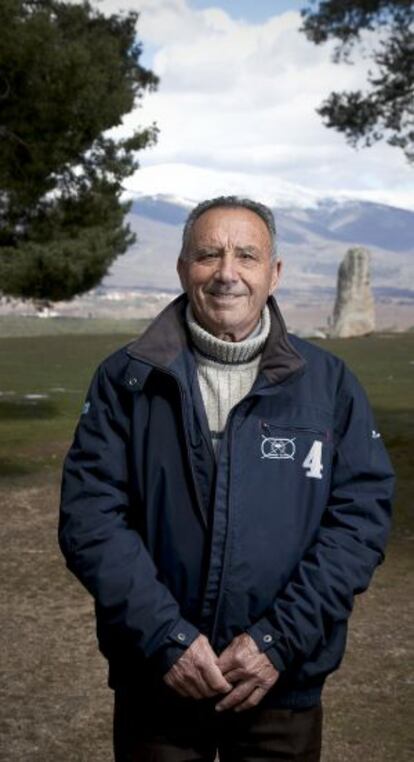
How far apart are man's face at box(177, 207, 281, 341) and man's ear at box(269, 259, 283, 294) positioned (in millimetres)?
83

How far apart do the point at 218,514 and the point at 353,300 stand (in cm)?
2898

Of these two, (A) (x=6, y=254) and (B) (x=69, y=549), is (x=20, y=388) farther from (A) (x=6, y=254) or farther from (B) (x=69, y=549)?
(B) (x=69, y=549)

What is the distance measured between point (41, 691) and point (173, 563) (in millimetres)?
2666

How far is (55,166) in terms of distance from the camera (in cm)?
1147

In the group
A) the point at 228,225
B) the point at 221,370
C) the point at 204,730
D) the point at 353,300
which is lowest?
the point at 353,300

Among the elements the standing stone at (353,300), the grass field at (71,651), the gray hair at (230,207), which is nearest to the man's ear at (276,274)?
the gray hair at (230,207)

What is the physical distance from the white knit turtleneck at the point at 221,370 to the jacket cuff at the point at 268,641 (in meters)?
0.45

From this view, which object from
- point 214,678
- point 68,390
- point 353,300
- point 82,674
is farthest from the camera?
point 353,300

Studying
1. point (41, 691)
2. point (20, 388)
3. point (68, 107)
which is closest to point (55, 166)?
point (68, 107)

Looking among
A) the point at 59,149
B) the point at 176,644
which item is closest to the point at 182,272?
the point at 176,644

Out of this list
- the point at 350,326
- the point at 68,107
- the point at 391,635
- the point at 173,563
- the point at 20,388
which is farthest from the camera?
the point at 350,326

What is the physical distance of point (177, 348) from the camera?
2789 millimetres

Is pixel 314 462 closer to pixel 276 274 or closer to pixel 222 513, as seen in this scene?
pixel 222 513

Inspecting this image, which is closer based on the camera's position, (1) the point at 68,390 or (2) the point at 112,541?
(2) the point at 112,541
